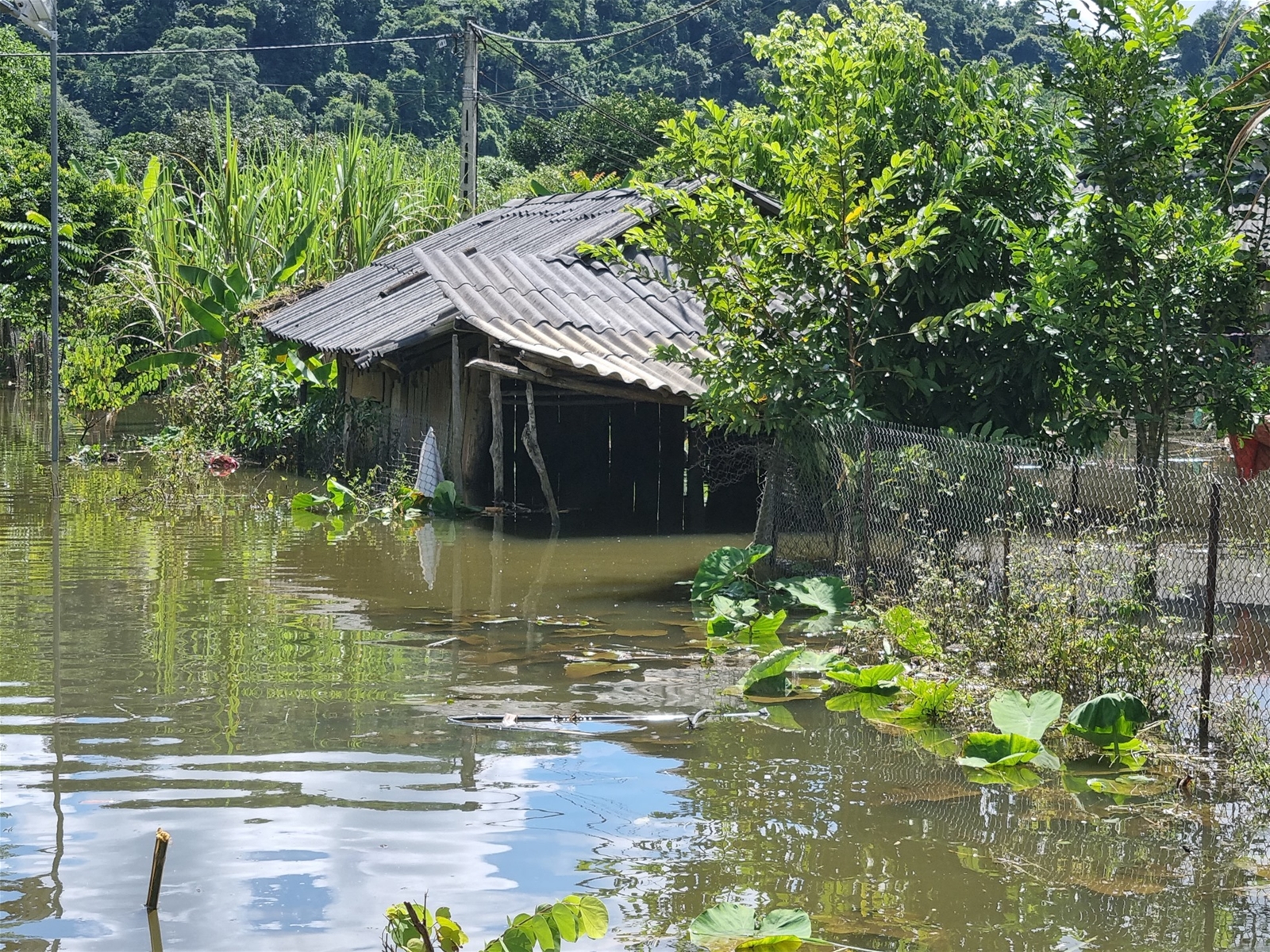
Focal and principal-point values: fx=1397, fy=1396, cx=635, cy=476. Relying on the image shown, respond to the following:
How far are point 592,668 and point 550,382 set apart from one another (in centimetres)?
648

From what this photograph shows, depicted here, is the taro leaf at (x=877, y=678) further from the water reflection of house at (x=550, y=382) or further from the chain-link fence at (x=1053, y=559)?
the water reflection of house at (x=550, y=382)

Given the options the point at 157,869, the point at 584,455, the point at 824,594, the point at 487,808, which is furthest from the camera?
the point at 584,455

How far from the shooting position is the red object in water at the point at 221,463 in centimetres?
2095

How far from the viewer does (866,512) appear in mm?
10812

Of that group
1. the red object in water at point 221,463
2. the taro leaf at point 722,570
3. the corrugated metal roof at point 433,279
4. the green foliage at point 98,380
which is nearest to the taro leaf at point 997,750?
the taro leaf at point 722,570

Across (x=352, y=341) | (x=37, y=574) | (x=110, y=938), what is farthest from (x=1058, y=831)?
(x=352, y=341)

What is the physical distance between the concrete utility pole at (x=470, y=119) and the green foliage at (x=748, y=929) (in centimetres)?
2424

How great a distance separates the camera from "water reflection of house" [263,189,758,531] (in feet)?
51.6

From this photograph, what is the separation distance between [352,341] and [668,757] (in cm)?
1166

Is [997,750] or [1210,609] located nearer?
[1210,609]

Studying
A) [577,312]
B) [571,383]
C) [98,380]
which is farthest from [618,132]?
[571,383]

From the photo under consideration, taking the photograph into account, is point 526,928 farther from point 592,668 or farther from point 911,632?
point 911,632

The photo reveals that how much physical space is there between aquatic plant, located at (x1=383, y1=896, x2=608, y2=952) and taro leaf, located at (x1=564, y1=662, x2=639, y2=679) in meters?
4.26

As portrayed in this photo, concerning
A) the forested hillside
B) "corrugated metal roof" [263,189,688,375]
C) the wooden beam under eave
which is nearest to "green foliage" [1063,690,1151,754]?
the wooden beam under eave
